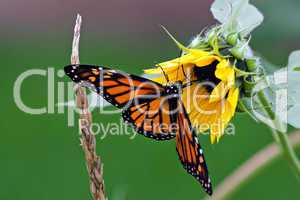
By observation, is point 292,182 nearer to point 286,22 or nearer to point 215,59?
point 286,22

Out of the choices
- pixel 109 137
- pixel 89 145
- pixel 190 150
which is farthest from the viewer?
pixel 109 137

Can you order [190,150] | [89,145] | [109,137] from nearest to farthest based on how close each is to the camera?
[89,145] → [190,150] → [109,137]

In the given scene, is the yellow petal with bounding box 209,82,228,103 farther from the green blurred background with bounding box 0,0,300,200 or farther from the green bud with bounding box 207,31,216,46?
A: the green blurred background with bounding box 0,0,300,200

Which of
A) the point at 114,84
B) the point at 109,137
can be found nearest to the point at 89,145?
Answer: the point at 114,84

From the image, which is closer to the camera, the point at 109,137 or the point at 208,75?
the point at 208,75

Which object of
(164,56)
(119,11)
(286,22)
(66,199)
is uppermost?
(119,11)

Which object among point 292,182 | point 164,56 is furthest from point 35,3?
point 292,182

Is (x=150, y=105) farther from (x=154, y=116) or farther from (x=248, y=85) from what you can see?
(x=248, y=85)


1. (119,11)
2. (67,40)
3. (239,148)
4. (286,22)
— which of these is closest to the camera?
(286,22)
